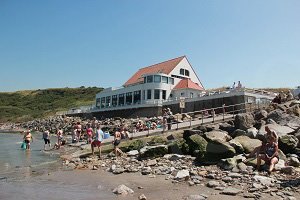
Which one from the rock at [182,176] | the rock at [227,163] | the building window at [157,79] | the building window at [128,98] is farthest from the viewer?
the building window at [128,98]

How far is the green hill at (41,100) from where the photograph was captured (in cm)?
12862

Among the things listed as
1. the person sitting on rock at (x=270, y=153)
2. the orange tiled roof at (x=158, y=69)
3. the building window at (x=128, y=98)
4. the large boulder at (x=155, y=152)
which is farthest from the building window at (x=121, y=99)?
the person sitting on rock at (x=270, y=153)

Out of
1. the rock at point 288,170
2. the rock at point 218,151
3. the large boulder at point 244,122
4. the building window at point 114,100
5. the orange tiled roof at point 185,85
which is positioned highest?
the orange tiled roof at point 185,85

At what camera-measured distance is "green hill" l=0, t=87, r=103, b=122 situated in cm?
12862

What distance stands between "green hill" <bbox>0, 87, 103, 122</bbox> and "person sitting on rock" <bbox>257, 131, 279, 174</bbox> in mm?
116506

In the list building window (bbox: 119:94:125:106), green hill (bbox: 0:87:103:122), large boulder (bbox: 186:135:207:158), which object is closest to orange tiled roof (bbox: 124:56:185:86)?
building window (bbox: 119:94:125:106)

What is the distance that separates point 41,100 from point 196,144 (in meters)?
144

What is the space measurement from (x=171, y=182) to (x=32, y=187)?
4.63m

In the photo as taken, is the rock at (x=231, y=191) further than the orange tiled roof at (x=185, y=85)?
No

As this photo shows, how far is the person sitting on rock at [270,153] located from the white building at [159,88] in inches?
1422

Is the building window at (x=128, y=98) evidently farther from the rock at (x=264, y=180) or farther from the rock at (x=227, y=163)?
the rock at (x=264, y=180)

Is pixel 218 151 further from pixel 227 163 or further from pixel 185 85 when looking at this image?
pixel 185 85

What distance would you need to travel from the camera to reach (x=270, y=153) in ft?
41.2

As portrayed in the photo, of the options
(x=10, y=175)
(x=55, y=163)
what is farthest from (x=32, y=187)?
(x=55, y=163)
